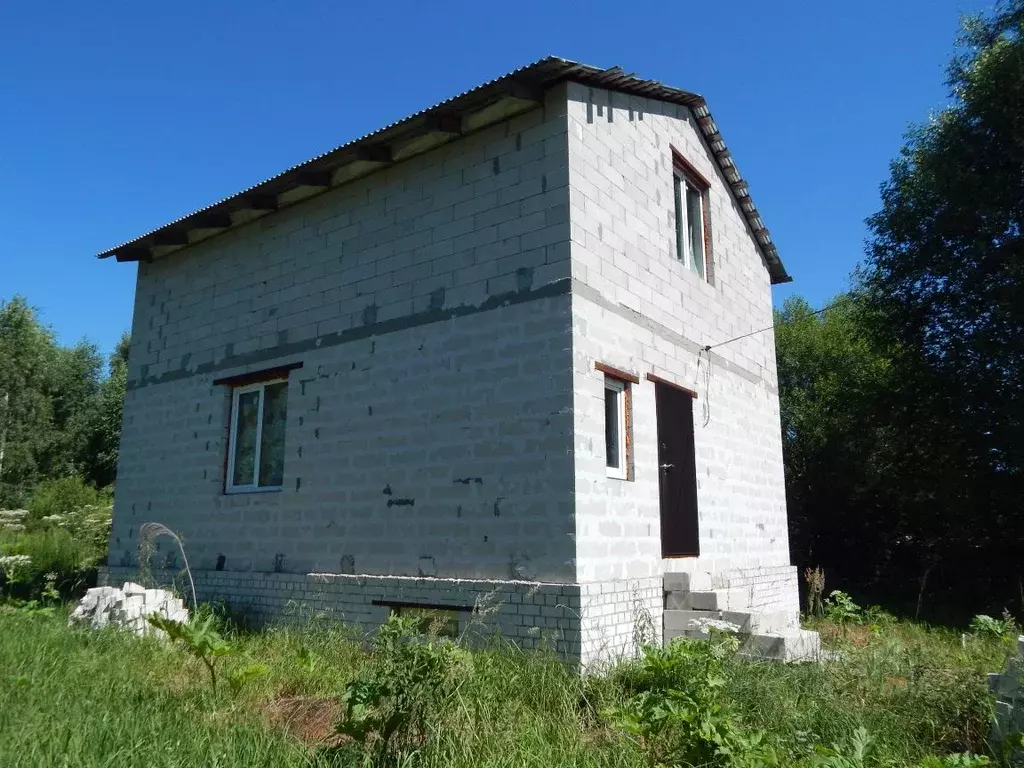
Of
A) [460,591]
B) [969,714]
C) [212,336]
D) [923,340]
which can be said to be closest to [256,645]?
[460,591]

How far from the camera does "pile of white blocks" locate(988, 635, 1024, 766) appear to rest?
462 centimetres

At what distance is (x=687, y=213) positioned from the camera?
10.4 meters

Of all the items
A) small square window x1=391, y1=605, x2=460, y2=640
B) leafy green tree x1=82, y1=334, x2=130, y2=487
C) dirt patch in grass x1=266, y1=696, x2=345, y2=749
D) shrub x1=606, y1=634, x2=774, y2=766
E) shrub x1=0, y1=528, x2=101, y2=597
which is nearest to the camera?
shrub x1=606, y1=634, x2=774, y2=766

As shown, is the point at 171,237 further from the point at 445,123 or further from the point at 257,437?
the point at 445,123

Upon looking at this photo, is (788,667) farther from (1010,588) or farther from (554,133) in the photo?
(1010,588)

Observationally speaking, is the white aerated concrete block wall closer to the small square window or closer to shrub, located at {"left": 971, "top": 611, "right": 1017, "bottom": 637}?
the small square window

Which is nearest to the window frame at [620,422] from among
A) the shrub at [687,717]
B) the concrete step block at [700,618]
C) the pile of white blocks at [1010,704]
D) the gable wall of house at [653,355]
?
the gable wall of house at [653,355]

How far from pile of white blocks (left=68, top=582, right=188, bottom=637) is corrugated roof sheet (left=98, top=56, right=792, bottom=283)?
5.00 metres

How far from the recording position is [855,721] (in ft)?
16.5

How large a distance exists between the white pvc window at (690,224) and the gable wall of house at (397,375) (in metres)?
2.83

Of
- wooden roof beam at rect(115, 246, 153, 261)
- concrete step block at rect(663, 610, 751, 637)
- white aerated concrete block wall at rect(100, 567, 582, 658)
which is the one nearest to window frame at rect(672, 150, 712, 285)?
concrete step block at rect(663, 610, 751, 637)

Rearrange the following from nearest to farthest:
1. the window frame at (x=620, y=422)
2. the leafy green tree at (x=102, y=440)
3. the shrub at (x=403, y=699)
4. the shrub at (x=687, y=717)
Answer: the shrub at (x=687, y=717)
the shrub at (x=403, y=699)
the window frame at (x=620, y=422)
the leafy green tree at (x=102, y=440)

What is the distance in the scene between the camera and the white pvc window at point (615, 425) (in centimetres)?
779

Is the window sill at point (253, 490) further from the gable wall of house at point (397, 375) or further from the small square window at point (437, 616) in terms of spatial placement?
the small square window at point (437, 616)
